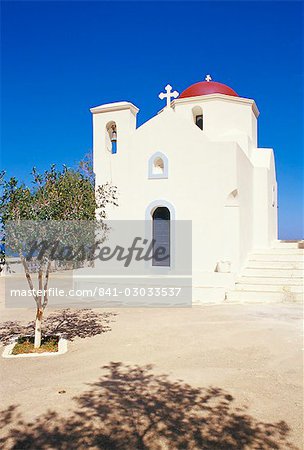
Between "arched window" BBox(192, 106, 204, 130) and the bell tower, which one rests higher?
"arched window" BBox(192, 106, 204, 130)

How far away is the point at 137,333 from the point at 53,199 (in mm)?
3455

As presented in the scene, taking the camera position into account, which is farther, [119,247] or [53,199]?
[119,247]

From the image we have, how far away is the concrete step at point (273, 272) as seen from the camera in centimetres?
1290

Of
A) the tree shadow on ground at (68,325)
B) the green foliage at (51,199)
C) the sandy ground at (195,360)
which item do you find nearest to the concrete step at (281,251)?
the sandy ground at (195,360)

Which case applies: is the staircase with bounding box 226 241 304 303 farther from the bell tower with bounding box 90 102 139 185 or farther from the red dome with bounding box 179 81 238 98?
the red dome with bounding box 179 81 238 98

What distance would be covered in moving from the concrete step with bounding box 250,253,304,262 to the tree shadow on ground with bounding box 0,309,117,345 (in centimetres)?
650

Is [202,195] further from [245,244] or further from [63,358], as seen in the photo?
[63,358]

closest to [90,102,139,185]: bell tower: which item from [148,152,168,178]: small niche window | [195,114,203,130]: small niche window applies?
[148,152,168,178]: small niche window

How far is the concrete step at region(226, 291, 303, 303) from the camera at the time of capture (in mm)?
11648

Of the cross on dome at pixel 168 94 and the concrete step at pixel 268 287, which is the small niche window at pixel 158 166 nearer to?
the cross on dome at pixel 168 94

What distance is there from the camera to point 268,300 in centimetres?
1176

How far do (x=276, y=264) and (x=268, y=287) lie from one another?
1.85m

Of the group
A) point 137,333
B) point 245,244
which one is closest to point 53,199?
point 137,333

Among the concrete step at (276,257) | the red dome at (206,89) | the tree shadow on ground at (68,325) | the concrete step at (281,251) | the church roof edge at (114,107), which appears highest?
the red dome at (206,89)
